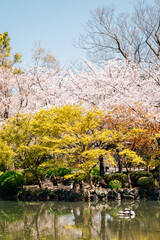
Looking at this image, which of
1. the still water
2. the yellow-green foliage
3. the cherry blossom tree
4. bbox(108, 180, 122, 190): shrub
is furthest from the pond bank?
the cherry blossom tree

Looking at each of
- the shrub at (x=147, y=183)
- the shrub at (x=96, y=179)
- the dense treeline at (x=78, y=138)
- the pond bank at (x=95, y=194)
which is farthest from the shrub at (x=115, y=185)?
the shrub at (x=147, y=183)

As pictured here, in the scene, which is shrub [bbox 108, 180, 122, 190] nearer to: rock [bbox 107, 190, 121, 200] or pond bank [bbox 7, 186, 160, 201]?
pond bank [bbox 7, 186, 160, 201]

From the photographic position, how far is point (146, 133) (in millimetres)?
15492

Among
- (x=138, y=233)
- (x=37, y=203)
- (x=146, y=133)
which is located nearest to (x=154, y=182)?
(x=146, y=133)

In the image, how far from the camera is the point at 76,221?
9.90m

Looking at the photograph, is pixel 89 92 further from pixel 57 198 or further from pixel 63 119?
pixel 57 198

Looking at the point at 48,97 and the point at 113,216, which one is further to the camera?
the point at 48,97

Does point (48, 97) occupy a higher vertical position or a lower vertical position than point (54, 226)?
higher

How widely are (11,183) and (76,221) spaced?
664cm

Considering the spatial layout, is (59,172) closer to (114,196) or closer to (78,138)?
(78,138)

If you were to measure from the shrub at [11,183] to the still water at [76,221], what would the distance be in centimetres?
145

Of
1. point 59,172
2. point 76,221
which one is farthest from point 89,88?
point 76,221

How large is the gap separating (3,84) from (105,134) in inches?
392

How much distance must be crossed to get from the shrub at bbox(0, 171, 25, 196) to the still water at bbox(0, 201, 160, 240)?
145cm
